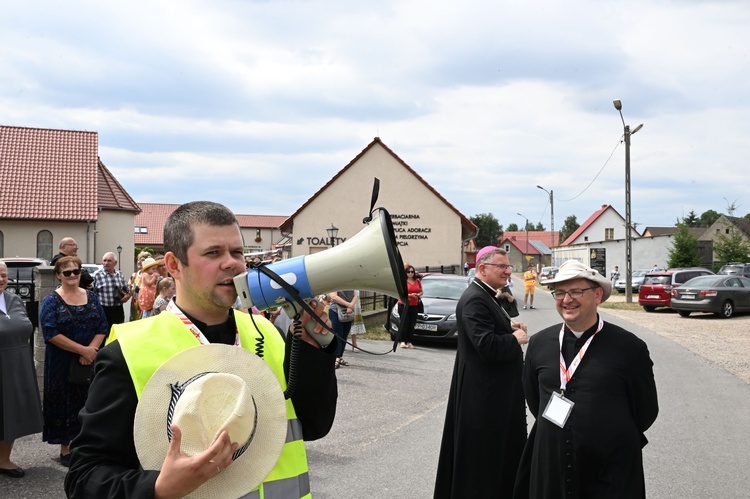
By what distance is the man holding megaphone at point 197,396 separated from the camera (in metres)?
1.74

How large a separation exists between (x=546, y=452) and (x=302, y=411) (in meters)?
1.86

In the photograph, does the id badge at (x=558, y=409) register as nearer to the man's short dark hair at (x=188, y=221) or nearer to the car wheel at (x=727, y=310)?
the man's short dark hair at (x=188, y=221)

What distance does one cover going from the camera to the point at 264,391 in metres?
1.95

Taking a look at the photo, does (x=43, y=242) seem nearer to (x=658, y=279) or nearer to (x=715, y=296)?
(x=658, y=279)

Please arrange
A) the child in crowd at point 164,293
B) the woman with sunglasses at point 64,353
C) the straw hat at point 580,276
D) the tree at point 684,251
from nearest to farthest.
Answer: the straw hat at point 580,276, the woman with sunglasses at point 64,353, the child in crowd at point 164,293, the tree at point 684,251

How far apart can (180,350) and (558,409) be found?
7.65 ft

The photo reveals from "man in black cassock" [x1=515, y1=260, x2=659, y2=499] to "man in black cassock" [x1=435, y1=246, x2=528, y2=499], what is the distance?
23.0 inches

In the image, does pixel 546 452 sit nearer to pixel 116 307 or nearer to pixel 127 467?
pixel 127 467

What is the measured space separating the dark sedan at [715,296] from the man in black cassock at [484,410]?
2093cm

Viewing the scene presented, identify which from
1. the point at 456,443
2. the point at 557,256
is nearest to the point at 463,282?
the point at 456,443

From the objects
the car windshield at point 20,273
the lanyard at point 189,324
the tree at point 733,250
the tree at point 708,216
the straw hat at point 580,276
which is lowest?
the car windshield at point 20,273

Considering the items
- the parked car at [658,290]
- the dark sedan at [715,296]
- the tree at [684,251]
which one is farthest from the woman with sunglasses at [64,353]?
the tree at [684,251]

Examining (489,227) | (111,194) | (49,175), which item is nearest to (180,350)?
(49,175)

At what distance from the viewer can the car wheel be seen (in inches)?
917
